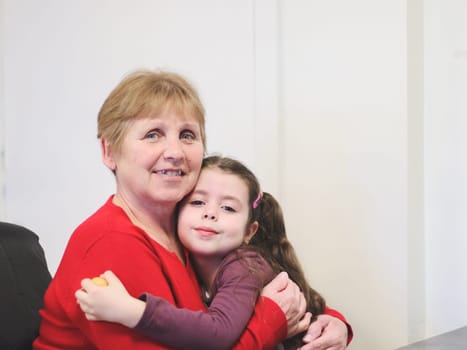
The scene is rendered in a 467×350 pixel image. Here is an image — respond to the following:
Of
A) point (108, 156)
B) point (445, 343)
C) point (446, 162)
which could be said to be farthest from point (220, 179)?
point (446, 162)

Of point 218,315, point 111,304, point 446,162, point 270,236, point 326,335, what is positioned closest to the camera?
point 111,304

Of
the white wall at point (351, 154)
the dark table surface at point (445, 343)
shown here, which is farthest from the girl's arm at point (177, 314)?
the white wall at point (351, 154)

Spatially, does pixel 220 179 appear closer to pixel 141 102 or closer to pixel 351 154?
pixel 141 102

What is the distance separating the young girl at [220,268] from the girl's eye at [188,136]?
112 mm

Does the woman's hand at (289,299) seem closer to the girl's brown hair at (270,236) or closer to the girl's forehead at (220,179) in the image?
the girl's brown hair at (270,236)

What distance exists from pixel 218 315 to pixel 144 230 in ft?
0.89

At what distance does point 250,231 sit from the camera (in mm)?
1793

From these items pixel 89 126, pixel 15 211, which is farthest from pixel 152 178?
pixel 15 211

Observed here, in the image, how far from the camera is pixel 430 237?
2.33 m

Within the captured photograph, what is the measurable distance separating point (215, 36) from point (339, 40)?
1.59 feet

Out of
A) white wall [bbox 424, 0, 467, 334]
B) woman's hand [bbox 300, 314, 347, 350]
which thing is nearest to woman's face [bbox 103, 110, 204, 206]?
woman's hand [bbox 300, 314, 347, 350]

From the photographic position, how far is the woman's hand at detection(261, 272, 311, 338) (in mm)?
1619

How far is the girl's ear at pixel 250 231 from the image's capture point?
178 centimetres

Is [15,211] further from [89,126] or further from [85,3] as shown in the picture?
[85,3]
